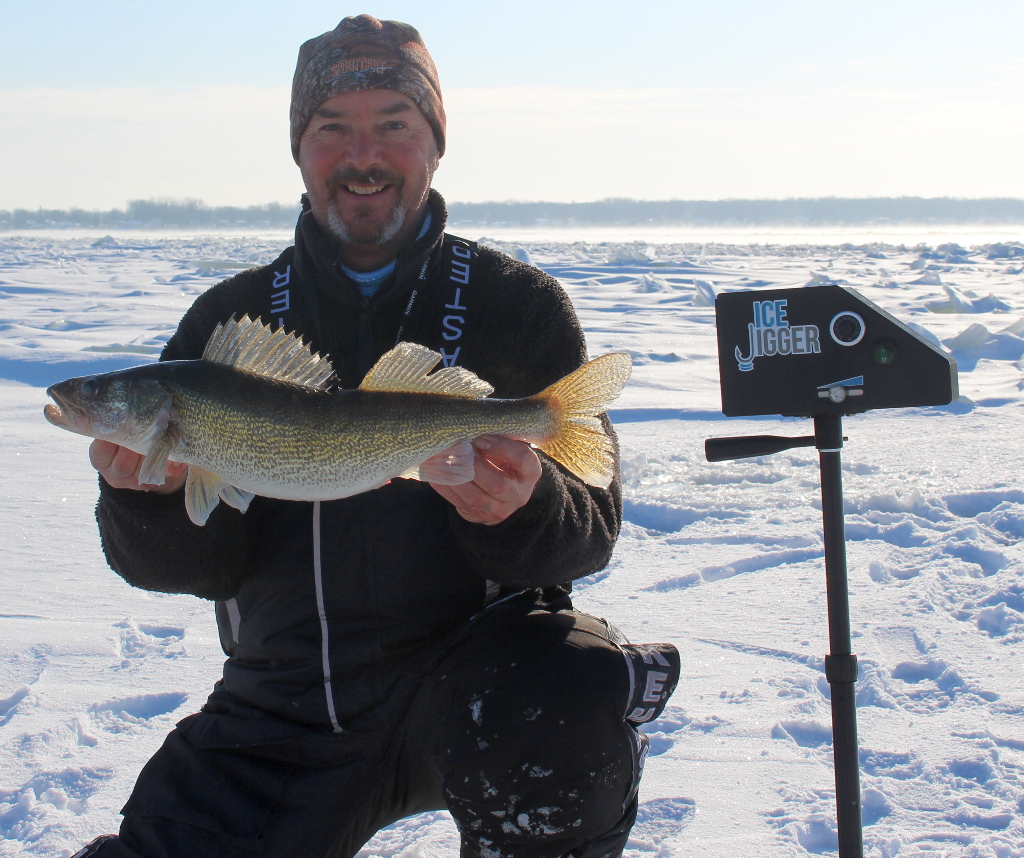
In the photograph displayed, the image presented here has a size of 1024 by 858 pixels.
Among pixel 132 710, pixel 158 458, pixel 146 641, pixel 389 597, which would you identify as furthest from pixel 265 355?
pixel 146 641

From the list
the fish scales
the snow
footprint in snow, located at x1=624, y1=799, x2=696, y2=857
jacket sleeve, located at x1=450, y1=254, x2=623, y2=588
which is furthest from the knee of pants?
the fish scales

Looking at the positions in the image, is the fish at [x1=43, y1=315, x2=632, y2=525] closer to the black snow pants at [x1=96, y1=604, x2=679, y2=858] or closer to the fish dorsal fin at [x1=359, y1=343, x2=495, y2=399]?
the fish dorsal fin at [x1=359, y1=343, x2=495, y2=399]

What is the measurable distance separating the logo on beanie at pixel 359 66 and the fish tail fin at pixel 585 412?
4.12ft

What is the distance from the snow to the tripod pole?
0.37 metres

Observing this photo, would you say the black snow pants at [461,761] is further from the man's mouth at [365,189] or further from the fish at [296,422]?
the man's mouth at [365,189]

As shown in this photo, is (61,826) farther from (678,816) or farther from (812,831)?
(812,831)

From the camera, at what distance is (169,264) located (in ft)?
73.9

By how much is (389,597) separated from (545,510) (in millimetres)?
466

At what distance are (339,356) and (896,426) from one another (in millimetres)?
4899

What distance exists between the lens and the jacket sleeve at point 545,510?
2109 millimetres

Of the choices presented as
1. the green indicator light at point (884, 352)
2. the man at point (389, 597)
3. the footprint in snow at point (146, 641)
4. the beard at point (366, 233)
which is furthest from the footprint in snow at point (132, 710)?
the green indicator light at point (884, 352)

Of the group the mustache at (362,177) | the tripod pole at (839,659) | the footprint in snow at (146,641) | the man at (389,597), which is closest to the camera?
the tripod pole at (839,659)

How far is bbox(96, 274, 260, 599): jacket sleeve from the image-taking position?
2.25 metres

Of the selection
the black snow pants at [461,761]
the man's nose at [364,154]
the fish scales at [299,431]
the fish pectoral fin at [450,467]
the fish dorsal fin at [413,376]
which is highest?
the man's nose at [364,154]
